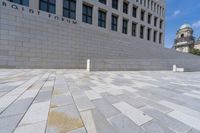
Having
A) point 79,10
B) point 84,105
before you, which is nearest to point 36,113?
point 84,105

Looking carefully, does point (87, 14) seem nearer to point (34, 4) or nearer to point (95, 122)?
point (34, 4)

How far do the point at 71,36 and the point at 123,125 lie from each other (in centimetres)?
1368

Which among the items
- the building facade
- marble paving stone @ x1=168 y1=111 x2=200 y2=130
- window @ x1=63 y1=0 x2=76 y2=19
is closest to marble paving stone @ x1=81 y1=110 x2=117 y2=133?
marble paving stone @ x1=168 y1=111 x2=200 y2=130

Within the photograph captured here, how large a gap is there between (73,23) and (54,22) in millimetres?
2412

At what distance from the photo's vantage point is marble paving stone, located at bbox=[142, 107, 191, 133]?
75.3 inches

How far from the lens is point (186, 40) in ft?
193

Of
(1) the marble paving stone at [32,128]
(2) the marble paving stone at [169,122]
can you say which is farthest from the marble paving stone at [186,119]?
(1) the marble paving stone at [32,128]

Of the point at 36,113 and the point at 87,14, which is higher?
the point at 87,14

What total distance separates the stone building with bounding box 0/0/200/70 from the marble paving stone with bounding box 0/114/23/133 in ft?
33.4

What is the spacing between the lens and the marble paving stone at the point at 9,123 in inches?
66.9

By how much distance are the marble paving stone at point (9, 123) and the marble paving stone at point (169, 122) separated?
8.09ft

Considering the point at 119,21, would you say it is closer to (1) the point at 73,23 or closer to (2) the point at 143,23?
(2) the point at 143,23

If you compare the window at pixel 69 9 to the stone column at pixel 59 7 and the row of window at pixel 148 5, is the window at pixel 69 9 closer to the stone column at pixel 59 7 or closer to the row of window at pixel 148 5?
the stone column at pixel 59 7

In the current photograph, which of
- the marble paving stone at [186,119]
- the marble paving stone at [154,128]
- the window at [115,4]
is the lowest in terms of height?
the marble paving stone at [186,119]
